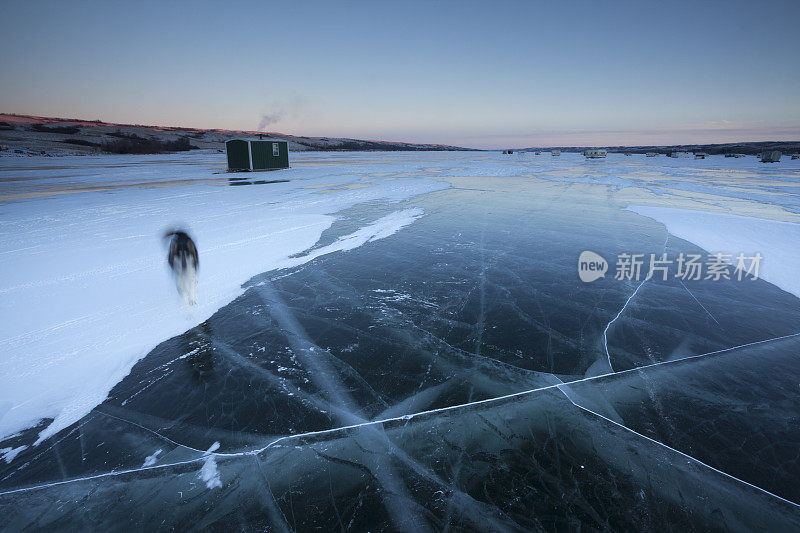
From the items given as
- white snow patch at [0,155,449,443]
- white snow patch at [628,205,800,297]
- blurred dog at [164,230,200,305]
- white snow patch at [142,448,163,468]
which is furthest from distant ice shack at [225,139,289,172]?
white snow patch at [142,448,163,468]

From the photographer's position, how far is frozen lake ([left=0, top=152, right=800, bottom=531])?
227 centimetres

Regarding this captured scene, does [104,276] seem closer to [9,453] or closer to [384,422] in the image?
[9,453]

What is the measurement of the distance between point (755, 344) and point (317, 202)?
13.1 metres

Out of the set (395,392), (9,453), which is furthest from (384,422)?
(9,453)

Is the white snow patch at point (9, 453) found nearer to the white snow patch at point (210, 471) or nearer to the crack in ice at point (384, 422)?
the crack in ice at point (384, 422)

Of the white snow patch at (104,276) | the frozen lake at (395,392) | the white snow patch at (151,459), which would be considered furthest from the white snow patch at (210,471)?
the white snow patch at (104,276)

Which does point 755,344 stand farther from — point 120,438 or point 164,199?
point 164,199

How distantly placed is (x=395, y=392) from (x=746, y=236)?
35.3ft

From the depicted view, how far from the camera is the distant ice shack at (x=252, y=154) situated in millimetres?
26844

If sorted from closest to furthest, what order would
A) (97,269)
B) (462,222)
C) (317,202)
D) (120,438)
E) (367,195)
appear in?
(120,438)
(97,269)
(462,222)
(317,202)
(367,195)

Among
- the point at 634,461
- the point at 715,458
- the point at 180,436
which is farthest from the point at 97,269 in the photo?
the point at 715,458

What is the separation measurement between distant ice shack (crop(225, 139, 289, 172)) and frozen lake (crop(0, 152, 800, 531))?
21.5 m

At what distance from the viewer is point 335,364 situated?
3.75 m

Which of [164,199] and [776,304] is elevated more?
[164,199]
